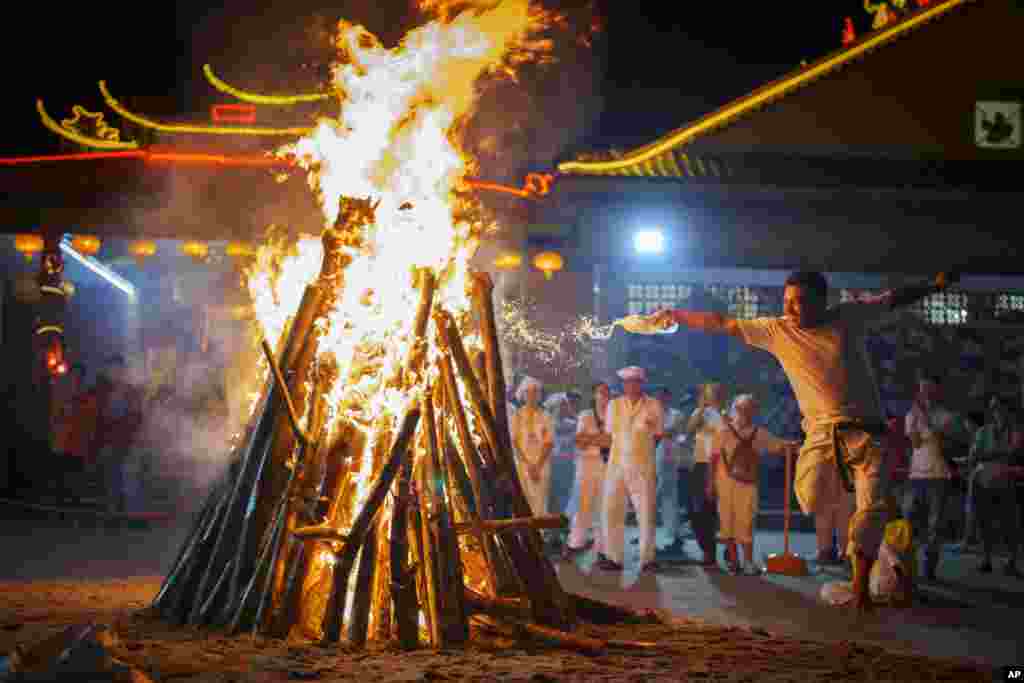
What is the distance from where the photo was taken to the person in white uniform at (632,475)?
9.99m

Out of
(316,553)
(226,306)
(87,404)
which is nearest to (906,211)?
(226,306)

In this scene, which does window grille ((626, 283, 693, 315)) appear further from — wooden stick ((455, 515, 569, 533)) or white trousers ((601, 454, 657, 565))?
wooden stick ((455, 515, 569, 533))

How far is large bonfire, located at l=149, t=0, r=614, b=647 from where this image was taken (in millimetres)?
5098

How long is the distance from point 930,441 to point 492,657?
702 centimetres

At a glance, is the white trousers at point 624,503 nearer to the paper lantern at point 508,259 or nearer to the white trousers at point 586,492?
the white trousers at point 586,492

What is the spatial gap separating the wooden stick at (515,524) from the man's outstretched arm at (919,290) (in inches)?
114

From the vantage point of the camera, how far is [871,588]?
26.6ft

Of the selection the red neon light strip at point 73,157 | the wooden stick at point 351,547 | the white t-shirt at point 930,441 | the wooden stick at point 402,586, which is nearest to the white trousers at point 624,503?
the white t-shirt at point 930,441

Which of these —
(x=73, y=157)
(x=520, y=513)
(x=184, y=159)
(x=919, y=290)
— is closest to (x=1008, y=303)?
(x=919, y=290)

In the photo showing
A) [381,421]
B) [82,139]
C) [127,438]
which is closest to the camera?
[381,421]

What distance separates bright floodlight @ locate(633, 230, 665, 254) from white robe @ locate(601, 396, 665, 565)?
4.77 meters

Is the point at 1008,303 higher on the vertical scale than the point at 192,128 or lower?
lower

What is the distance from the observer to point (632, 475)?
10.1 meters

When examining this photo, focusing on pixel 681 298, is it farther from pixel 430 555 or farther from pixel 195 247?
pixel 430 555
